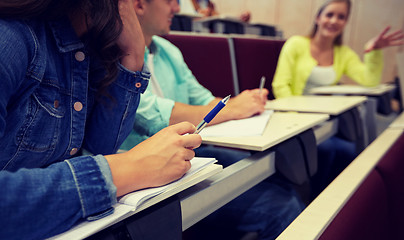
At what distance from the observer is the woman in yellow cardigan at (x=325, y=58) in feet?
6.68

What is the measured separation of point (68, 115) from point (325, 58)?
7.16 feet

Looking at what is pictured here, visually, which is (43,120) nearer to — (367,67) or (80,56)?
(80,56)

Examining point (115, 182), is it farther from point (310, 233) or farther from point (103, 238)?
point (310, 233)

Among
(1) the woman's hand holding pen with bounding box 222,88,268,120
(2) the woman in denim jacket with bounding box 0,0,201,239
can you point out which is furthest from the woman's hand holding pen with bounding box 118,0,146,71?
(1) the woman's hand holding pen with bounding box 222,88,268,120

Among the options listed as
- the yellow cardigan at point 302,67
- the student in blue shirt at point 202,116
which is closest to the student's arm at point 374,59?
the yellow cardigan at point 302,67

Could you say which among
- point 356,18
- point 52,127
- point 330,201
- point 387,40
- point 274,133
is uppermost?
point 356,18

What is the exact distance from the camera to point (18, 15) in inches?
16.6

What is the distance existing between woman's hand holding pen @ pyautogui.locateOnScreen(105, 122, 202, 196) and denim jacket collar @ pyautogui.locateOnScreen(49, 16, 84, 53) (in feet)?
0.72

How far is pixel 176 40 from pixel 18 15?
108 cm

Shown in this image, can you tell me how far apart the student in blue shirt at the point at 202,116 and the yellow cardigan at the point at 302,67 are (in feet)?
3.32

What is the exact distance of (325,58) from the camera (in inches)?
89.4

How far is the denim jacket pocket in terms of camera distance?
475 mm

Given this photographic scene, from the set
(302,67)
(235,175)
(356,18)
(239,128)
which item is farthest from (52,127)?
(356,18)

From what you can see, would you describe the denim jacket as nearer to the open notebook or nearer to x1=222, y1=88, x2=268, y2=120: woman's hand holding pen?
the open notebook
